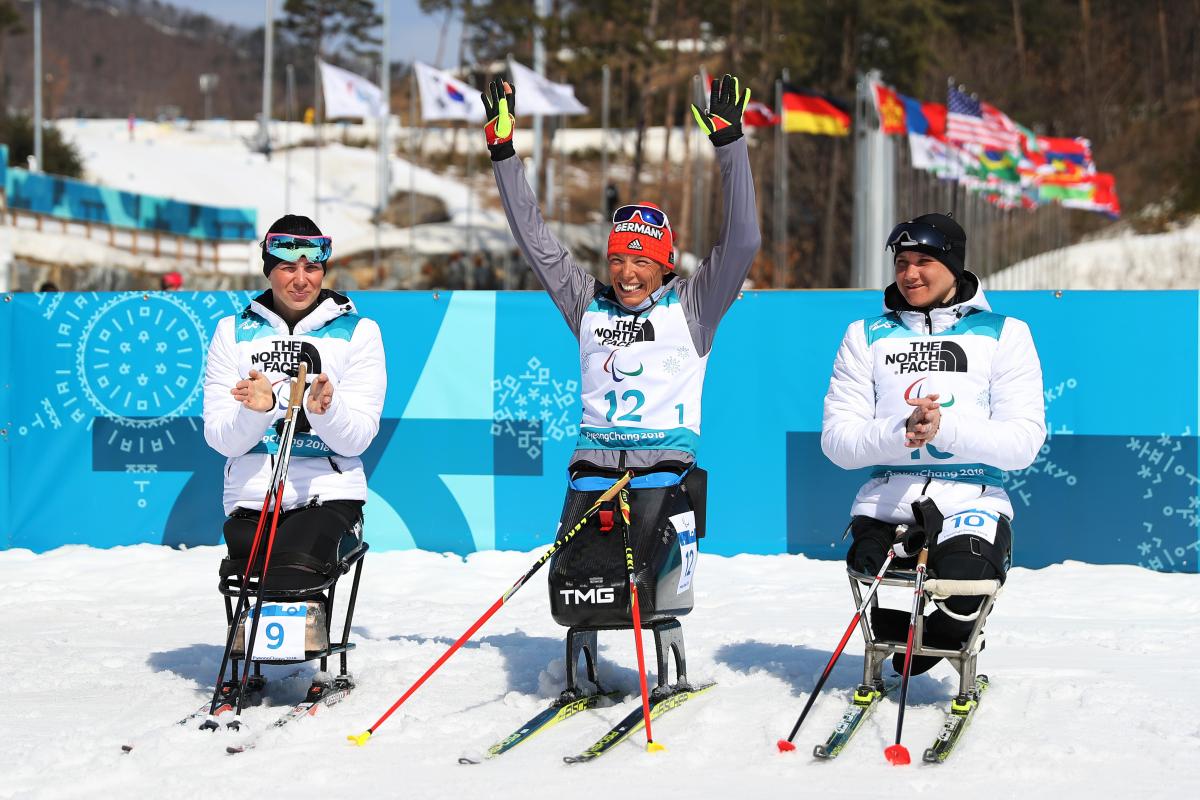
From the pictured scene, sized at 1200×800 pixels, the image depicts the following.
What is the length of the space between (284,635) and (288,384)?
0.94 metres

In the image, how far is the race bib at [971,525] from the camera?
4.73m

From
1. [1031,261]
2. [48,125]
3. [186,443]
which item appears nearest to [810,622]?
[186,443]

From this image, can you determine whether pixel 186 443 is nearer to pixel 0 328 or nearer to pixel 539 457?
pixel 0 328

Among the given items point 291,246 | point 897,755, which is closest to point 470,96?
point 291,246

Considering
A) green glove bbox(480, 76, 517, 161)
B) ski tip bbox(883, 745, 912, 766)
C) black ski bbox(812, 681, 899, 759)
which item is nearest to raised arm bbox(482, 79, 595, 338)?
green glove bbox(480, 76, 517, 161)

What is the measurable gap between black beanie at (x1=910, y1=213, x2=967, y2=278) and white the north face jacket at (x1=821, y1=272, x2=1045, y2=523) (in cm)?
14

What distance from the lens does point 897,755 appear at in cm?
429

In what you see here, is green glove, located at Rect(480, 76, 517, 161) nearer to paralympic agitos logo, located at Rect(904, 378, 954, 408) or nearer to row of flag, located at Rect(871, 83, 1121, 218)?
paralympic agitos logo, located at Rect(904, 378, 954, 408)

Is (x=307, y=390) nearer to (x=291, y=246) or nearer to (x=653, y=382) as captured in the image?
(x=291, y=246)

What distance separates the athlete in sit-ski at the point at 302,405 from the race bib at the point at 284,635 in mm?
202

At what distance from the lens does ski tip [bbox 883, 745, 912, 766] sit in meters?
4.28

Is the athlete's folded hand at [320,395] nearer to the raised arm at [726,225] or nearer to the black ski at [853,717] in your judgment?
the raised arm at [726,225]

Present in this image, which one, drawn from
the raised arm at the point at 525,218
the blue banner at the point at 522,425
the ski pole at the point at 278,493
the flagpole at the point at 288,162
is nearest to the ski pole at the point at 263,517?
the ski pole at the point at 278,493

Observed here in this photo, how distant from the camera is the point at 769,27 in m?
45.3
